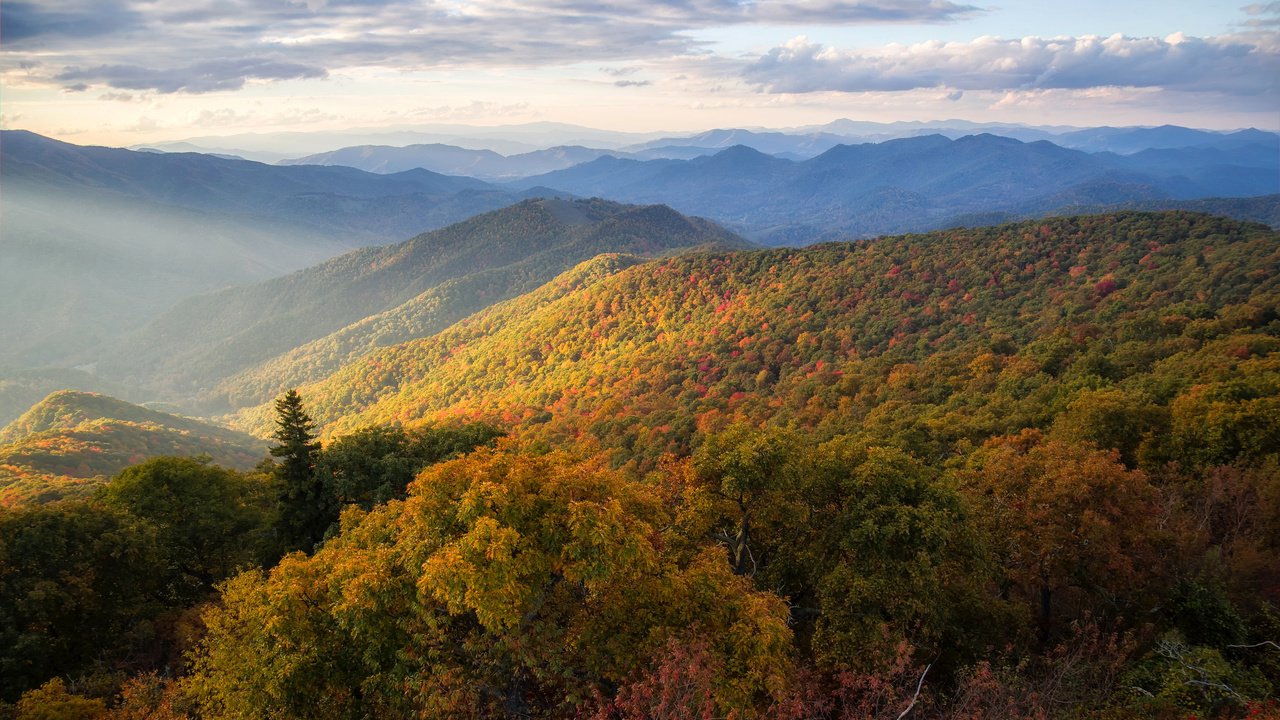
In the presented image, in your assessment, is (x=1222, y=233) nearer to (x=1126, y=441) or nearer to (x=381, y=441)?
(x=1126, y=441)

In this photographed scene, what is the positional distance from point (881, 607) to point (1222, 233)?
4134 inches

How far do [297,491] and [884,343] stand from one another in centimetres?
7304

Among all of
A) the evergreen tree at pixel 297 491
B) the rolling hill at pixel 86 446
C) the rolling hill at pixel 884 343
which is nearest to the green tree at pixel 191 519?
the evergreen tree at pixel 297 491

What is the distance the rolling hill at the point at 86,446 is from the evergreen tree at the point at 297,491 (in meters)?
26.5

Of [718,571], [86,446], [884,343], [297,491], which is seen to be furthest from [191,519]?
[86,446]

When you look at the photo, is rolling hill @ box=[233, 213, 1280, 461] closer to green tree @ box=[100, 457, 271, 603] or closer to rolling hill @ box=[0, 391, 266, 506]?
rolling hill @ box=[0, 391, 266, 506]

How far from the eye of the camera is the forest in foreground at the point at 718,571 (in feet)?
46.8

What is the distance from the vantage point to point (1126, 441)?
108ft

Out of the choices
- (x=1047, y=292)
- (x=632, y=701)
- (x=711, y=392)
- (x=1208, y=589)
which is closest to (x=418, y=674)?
(x=632, y=701)

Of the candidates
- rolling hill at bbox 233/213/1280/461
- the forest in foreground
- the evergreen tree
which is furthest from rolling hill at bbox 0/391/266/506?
the forest in foreground

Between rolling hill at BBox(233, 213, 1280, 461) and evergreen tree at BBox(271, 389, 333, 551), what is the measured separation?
29.3 meters

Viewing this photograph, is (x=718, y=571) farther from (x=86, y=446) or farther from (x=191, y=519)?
(x=86, y=446)

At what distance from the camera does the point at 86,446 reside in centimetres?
9412

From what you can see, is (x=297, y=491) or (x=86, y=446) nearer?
(x=297, y=491)
